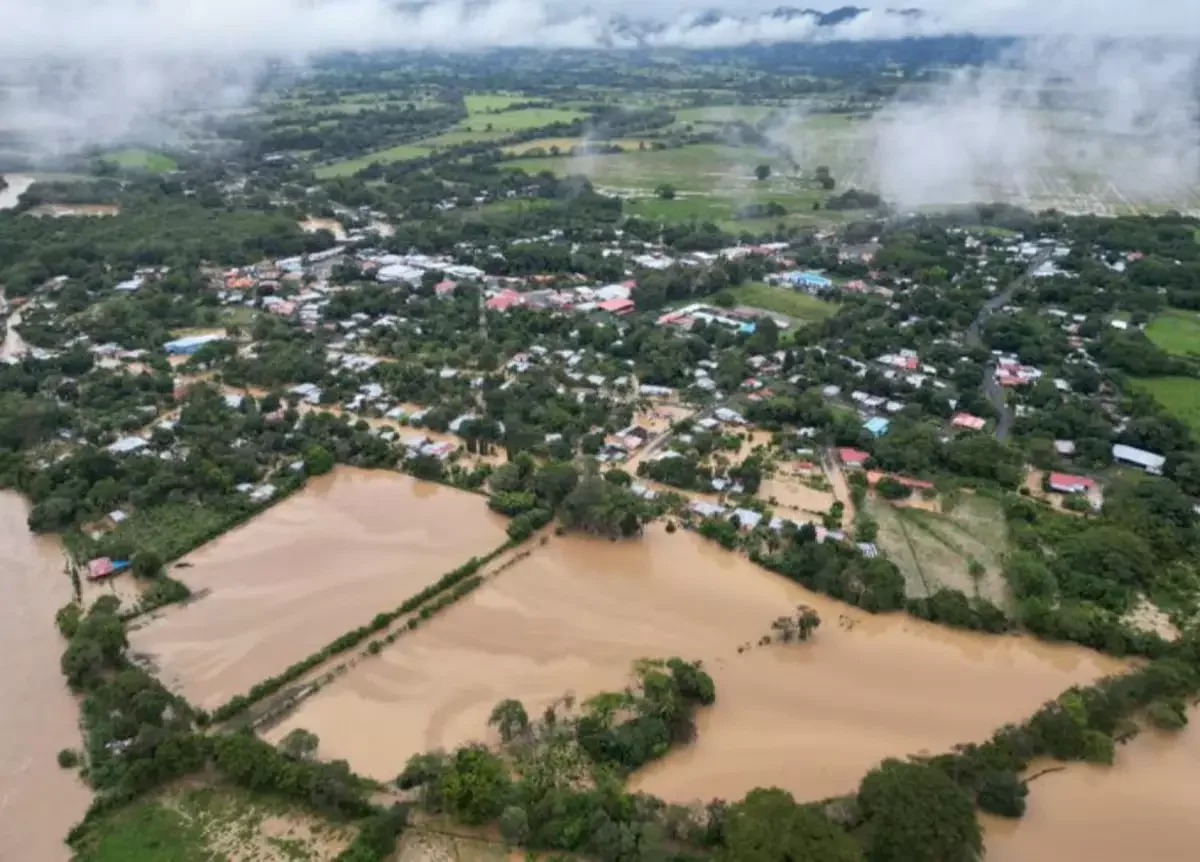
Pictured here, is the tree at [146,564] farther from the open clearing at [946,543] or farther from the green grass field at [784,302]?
the green grass field at [784,302]

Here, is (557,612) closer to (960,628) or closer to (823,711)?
(823,711)

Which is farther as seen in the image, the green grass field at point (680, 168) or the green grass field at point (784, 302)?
the green grass field at point (680, 168)

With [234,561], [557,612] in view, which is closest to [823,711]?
[557,612]

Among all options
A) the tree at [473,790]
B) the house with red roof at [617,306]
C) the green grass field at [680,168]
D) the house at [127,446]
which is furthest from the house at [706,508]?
the green grass field at [680,168]

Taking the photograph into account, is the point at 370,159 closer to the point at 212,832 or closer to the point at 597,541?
the point at 597,541

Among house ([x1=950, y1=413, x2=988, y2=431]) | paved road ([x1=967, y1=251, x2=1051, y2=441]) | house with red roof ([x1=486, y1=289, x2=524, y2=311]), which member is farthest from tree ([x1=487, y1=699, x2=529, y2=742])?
house with red roof ([x1=486, y1=289, x2=524, y2=311])

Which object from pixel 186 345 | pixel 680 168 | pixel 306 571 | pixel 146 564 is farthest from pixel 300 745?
pixel 680 168

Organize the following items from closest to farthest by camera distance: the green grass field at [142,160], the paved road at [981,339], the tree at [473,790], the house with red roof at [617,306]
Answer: the tree at [473,790]
the paved road at [981,339]
the house with red roof at [617,306]
the green grass field at [142,160]
